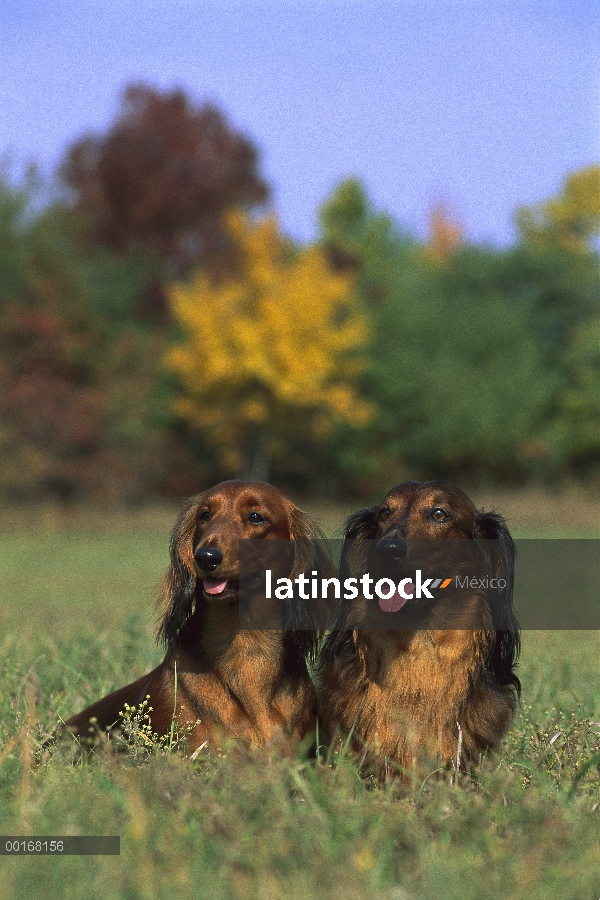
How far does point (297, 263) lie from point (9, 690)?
21.3m

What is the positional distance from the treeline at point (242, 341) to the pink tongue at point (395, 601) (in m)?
19.2

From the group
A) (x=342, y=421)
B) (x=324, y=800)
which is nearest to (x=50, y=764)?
(x=324, y=800)

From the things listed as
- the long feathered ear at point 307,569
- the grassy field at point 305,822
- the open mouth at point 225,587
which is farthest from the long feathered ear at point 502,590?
the open mouth at point 225,587

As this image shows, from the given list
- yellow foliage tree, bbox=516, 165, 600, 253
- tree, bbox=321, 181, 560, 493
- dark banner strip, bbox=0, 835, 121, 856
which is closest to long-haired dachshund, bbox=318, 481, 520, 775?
dark banner strip, bbox=0, 835, 121, 856

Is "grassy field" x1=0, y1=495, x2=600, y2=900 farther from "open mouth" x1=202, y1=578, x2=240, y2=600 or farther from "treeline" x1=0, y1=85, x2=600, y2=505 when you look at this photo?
"treeline" x1=0, y1=85, x2=600, y2=505

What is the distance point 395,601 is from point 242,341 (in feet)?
66.7

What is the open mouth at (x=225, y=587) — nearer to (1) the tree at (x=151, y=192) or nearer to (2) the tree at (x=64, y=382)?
(2) the tree at (x=64, y=382)

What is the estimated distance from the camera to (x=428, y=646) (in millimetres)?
3949

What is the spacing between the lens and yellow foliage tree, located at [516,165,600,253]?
36062mm

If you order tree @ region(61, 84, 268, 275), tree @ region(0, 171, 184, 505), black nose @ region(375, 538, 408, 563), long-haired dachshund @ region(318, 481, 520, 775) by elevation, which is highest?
tree @ region(61, 84, 268, 275)

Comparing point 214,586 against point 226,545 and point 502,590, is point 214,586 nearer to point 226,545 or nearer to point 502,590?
point 226,545

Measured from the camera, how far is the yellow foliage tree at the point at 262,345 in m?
24.1

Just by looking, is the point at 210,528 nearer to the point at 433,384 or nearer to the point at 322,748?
the point at 322,748

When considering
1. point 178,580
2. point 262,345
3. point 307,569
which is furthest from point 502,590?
point 262,345
